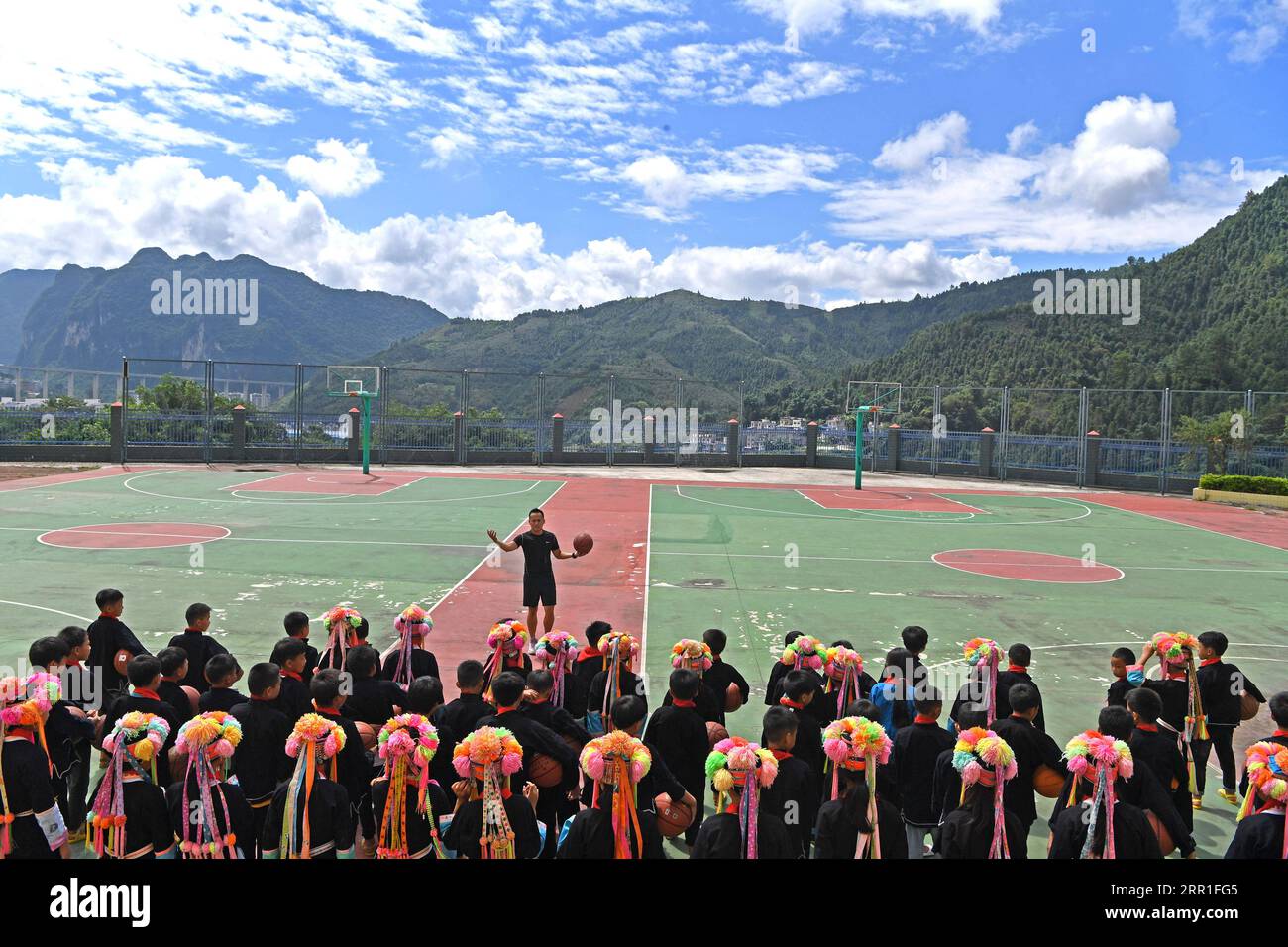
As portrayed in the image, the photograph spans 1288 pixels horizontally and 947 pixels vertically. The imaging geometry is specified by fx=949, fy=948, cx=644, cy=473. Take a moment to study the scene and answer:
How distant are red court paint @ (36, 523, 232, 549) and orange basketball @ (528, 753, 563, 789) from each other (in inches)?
597

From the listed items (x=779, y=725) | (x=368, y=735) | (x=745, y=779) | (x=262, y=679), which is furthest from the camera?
(x=368, y=735)

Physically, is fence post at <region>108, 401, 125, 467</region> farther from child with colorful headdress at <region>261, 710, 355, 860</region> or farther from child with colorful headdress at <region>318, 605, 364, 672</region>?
child with colorful headdress at <region>261, 710, 355, 860</region>

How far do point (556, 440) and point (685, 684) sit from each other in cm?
3743

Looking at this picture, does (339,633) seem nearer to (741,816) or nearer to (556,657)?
(556,657)

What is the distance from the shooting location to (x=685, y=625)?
1357 centimetres

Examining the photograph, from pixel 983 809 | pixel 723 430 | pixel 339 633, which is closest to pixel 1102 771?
pixel 983 809

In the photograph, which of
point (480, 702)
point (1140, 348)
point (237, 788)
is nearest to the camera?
point (237, 788)

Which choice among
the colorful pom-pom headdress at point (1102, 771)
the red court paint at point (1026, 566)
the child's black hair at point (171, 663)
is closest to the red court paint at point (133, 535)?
the child's black hair at point (171, 663)

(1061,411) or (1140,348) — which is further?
(1140,348)

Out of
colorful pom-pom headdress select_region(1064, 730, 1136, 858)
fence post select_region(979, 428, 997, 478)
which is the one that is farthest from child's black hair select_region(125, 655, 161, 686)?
fence post select_region(979, 428, 997, 478)

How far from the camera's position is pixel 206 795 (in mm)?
5438

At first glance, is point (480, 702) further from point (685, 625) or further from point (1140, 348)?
point (1140, 348)
